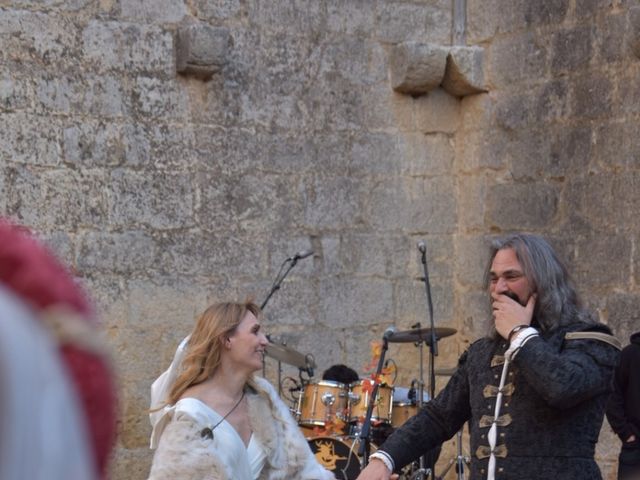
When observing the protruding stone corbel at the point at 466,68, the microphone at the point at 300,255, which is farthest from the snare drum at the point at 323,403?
the protruding stone corbel at the point at 466,68

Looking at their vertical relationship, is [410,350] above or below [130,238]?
below

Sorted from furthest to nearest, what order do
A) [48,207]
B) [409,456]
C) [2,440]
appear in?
[48,207], [409,456], [2,440]

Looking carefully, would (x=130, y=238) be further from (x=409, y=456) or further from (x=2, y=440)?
(x=2, y=440)

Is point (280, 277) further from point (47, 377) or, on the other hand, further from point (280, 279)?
point (47, 377)

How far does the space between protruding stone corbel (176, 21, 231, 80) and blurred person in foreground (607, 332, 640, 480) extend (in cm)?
311

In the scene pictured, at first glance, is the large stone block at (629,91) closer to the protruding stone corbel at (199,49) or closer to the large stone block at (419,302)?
the large stone block at (419,302)

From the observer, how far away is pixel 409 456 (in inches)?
178

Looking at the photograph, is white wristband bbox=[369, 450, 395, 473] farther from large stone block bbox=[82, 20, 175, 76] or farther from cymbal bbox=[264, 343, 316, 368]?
large stone block bbox=[82, 20, 175, 76]

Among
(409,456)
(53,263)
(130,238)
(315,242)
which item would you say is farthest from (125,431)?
(53,263)

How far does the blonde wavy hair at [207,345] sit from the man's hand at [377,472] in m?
1.03

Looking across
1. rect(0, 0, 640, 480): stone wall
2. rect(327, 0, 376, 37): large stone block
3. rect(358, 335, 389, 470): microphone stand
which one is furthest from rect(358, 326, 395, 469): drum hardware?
rect(327, 0, 376, 37): large stone block

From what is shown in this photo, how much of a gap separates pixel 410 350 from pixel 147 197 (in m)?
2.11

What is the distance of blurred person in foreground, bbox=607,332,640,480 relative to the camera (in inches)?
250

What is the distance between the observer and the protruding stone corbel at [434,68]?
8.74 m
